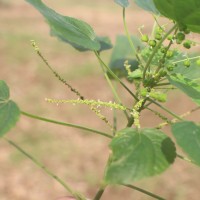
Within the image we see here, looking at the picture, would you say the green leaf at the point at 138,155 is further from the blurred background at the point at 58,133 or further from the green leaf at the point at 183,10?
the blurred background at the point at 58,133

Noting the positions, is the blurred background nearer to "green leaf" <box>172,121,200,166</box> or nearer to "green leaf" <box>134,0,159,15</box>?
"green leaf" <box>134,0,159,15</box>

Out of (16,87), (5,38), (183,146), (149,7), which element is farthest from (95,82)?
(183,146)

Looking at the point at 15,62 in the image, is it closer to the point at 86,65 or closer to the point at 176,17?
the point at 86,65

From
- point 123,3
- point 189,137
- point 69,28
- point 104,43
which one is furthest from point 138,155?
point 104,43

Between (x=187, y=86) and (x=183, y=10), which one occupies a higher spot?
(x=183, y=10)

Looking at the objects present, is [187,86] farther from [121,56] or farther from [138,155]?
[121,56]
